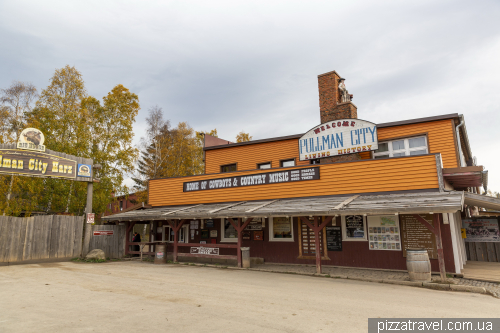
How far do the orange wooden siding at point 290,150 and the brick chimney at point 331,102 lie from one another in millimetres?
1869

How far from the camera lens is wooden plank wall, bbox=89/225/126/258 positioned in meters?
16.2

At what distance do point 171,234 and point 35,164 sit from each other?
7862mm

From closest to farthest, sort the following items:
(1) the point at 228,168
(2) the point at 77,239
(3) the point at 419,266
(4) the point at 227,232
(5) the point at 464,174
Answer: (3) the point at 419,266
(5) the point at 464,174
(2) the point at 77,239
(4) the point at 227,232
(1) the point at 228,168

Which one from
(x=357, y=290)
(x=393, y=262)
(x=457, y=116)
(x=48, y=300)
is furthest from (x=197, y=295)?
(x=457, y=116)

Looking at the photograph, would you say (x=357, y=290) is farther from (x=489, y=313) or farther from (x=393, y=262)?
(x=393, y=262)

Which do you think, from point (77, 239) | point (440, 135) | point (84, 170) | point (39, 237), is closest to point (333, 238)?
point (440, 135)

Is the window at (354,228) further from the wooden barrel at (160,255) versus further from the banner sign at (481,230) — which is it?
the wooden barrel at (160,255)

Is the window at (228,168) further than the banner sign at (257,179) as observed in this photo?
Yes

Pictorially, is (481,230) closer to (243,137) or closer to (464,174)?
(464,174)

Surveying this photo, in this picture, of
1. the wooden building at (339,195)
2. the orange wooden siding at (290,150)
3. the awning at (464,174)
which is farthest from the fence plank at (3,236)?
the awning at (464,174)

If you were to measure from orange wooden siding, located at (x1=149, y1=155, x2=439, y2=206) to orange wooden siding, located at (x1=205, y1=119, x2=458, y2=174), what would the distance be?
181cm

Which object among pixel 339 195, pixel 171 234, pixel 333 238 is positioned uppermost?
pixel 339 195

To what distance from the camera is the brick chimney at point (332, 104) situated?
50.7 feet

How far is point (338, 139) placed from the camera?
14555 mm
